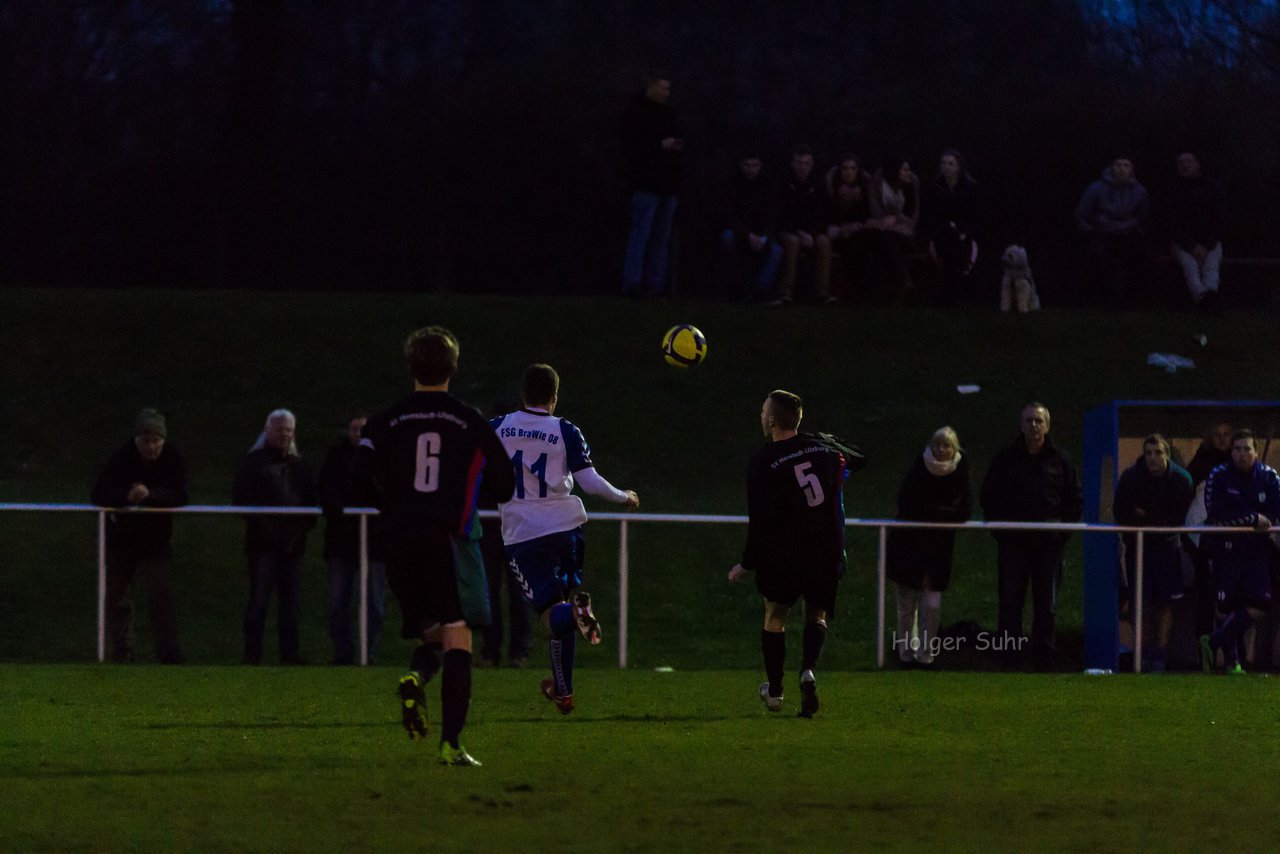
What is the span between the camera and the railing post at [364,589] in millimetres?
14789

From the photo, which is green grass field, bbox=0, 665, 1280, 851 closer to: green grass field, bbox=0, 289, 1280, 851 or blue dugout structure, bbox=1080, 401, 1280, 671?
green grass field, bbox=0, 289, 1280, 851

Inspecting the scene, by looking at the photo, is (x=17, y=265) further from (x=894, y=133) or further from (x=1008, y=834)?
(x=1008, y=834)

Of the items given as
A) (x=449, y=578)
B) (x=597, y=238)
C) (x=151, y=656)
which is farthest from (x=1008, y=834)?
(x=597, y=238)

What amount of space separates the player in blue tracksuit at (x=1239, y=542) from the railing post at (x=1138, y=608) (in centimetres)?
59

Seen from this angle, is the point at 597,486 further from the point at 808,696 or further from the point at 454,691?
the point at 454,691

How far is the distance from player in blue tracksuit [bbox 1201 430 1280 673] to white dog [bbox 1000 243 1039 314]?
9363mm

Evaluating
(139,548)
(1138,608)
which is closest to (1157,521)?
(1138,608)

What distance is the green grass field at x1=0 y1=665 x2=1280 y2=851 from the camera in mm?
6797

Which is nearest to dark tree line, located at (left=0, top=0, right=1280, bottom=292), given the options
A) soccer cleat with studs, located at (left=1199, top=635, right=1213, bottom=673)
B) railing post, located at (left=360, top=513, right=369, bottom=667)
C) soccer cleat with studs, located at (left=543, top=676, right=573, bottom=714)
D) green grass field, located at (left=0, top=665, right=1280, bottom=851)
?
railing post, located at (left=360, top=513, right=369, bottom=667)

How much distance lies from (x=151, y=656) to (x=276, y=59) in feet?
41.6

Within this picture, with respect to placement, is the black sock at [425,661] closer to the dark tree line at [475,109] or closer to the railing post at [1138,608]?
the railing post at [1138,608]

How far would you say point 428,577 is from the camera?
325 inches

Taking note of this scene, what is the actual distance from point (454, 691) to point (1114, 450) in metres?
8.43

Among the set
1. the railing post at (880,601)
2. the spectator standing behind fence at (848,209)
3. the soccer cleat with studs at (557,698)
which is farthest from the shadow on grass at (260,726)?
the spectator standing behind fence at (848,209)
